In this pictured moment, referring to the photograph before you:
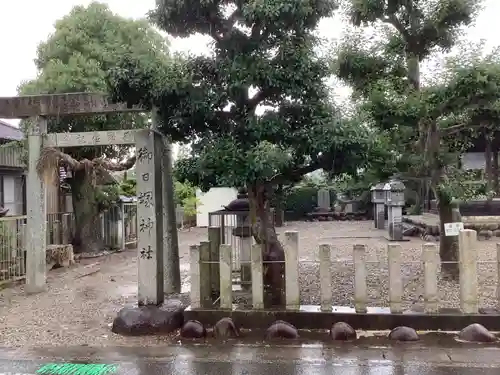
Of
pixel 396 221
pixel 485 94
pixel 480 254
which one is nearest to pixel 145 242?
pixel 485 94

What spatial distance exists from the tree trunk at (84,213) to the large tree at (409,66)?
10.2 meters

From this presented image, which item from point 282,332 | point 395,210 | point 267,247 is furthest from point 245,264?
point 395,210

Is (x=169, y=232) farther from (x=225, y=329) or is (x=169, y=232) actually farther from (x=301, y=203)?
(x=301, y=203)

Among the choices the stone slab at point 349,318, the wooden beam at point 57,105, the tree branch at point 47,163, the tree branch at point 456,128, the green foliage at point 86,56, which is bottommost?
the stone slab at point 349,318

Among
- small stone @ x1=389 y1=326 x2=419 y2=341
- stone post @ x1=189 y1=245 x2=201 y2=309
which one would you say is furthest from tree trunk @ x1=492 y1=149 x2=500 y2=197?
stone post @ x1=189 y1=245 x2=201 y2=309

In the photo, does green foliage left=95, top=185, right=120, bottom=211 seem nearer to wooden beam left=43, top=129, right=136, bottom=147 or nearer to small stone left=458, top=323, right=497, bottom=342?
wooden beam left=43, top=129, right=136, bottom=147

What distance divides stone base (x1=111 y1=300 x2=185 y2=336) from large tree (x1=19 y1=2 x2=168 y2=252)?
23.0 feet

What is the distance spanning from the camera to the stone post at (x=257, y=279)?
6.96 metres

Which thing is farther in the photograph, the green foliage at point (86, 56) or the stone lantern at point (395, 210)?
the stone lantern at point (395, 210)

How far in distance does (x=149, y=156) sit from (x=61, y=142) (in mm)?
2932

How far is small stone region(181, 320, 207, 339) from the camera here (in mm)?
6598

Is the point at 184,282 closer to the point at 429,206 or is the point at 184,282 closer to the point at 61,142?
the point at 61,142

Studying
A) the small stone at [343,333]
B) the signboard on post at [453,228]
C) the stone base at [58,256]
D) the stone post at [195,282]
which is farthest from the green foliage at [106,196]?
the small stone at [343,333]

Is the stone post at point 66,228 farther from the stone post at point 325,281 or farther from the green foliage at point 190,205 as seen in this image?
the stone post at point 325,281
